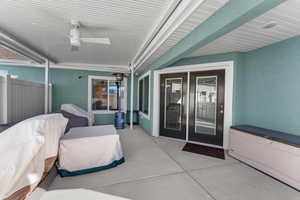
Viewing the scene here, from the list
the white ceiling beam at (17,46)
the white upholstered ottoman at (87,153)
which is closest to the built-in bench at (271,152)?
the white upholstered ottoman at (87,153)

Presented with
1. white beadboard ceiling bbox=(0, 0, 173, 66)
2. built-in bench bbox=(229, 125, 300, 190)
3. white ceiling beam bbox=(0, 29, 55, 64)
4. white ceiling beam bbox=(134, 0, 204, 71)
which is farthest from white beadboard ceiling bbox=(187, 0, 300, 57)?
white ceiling beam bbox=(0, 29, 55, 64)

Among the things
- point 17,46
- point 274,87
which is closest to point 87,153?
point 17,46

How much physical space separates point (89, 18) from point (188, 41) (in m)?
1.71

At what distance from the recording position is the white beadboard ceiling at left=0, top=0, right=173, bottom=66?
6.21ft

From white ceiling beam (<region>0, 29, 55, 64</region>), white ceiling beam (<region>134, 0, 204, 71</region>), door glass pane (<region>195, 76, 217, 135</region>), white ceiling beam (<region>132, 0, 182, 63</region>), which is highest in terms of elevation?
white ceiling beam (<region>0, 29, 55, 64</region>)

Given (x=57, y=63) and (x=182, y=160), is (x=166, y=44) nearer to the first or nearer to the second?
(x=182, y=160)

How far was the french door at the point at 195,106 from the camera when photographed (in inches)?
142

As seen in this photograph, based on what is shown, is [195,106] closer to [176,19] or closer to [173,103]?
[173,103]

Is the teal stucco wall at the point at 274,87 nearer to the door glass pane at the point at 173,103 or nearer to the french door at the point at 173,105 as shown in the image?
the french door at the point at 173,105

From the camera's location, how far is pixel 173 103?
14.3 feet

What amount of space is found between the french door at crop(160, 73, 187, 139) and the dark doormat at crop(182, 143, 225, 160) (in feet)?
1.71

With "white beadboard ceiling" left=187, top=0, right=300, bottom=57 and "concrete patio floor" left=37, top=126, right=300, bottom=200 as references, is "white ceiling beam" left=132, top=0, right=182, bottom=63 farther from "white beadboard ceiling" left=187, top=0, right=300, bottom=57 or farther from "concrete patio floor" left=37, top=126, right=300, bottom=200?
"concrete patio floor" left=37, top=126, right=300, bottom=200

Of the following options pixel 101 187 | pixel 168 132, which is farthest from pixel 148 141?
pixel 101 187

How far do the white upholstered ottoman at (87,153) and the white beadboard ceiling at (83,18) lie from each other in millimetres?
2029
